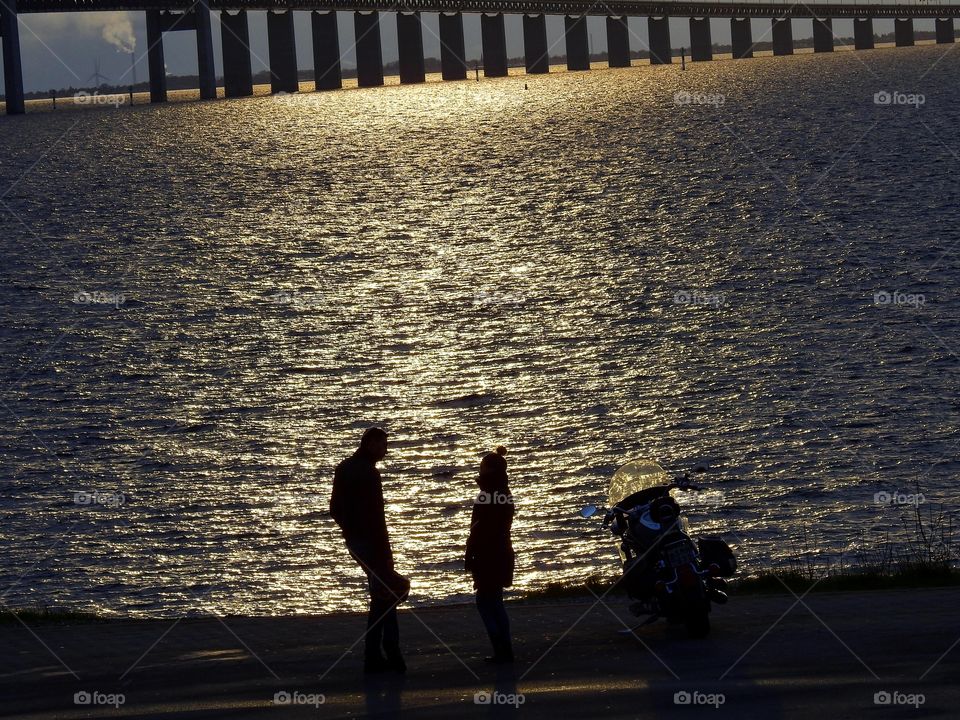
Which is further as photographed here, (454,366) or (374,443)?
(454,366)

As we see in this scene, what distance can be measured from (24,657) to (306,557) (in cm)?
936

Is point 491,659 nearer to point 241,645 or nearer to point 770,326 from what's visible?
point 241,645
